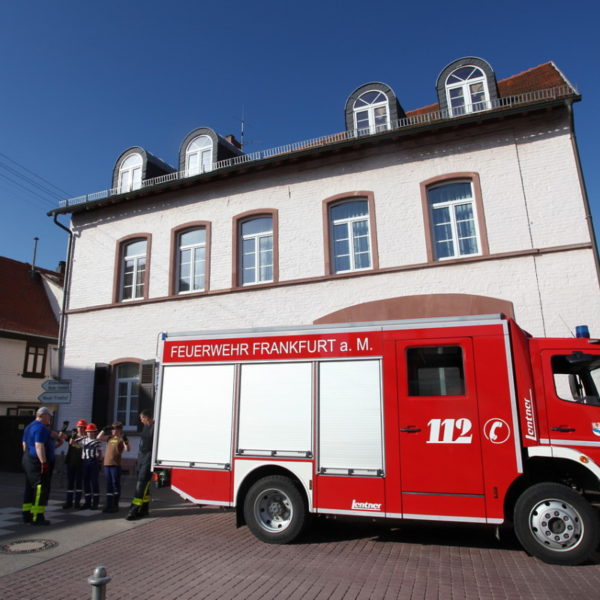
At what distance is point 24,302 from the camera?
27.2 metres

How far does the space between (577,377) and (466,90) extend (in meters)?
9.01

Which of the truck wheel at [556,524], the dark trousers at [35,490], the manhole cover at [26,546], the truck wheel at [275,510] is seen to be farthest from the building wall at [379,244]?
the manhole cover at [26,546]

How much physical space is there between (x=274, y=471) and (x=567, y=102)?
9952 millimetres

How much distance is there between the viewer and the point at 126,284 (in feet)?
50.5

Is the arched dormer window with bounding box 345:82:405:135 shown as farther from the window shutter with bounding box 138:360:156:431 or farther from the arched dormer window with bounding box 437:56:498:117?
the window shutter with bounding box 138:360:156:431

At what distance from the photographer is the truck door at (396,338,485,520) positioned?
582cm

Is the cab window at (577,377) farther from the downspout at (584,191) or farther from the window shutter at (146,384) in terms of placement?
the window shutter at (146,384)

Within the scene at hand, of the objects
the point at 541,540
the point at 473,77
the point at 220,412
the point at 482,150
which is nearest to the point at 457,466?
the point at 541,540

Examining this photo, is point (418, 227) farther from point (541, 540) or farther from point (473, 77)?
point (541, 540)

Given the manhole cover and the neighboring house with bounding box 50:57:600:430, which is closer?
the manhole cover

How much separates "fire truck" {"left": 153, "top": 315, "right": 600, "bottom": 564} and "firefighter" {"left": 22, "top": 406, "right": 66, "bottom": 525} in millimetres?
2055

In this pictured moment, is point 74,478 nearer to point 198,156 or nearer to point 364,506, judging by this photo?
point 364,506

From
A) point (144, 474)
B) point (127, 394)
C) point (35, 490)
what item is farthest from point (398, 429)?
point (127, 394)

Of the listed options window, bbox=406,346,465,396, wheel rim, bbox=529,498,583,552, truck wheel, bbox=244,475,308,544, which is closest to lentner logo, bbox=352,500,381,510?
truck wheel, bbox=244,475,308,544
